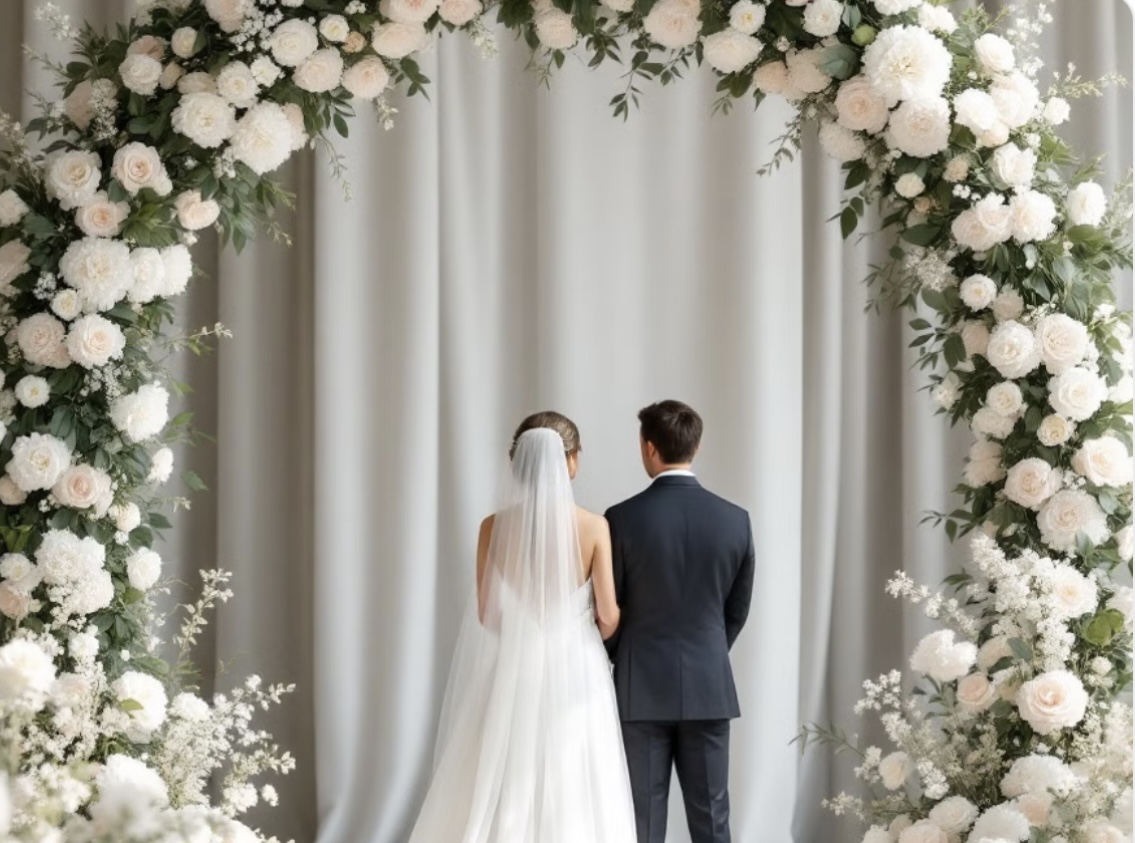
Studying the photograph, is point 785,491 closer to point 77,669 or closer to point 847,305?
point 847,305

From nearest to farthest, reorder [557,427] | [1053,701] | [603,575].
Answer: [1053,701], [603,575], [557,427]

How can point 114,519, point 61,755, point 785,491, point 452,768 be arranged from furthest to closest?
point 785,491, point 452,768, point 114,519, point 61,755

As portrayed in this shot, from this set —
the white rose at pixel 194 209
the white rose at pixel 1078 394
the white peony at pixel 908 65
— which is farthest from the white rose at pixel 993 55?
the white rose at pixel 194 209

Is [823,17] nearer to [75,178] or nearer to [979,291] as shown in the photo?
[979,291]

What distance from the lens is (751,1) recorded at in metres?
3.86

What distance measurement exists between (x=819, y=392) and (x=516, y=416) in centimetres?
126

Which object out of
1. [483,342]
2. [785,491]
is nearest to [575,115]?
[483,342]

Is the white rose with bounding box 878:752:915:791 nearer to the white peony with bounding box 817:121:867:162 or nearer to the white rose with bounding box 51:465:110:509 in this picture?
the white peony with bounding box 817:121:867:162

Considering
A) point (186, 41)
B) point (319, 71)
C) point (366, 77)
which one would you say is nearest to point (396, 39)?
→ point (366, 77)

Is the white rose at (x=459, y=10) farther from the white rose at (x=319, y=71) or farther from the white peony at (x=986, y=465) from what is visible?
the white peony at (x=986, y=465)

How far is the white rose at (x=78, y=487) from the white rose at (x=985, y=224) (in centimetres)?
243

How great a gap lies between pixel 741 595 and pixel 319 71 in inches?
85.2

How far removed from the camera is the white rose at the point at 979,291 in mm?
3799

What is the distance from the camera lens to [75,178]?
12.5ft
